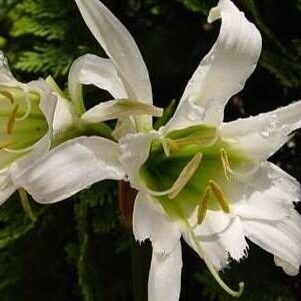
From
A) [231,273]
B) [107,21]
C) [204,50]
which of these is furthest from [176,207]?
[204,50]

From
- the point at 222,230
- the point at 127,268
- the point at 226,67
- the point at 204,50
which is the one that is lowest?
the point at 127,268

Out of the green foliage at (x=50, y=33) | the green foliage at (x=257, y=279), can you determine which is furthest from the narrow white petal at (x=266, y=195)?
the green foliage at (x=50, y=33)

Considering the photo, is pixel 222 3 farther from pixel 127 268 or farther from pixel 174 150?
pixel 127 268

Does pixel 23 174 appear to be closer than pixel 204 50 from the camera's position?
Yes

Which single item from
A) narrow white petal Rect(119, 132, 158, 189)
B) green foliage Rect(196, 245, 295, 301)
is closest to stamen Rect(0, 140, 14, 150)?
narrow white petal Rect(119, 132, 158, 189)

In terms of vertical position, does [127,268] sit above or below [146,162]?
below
